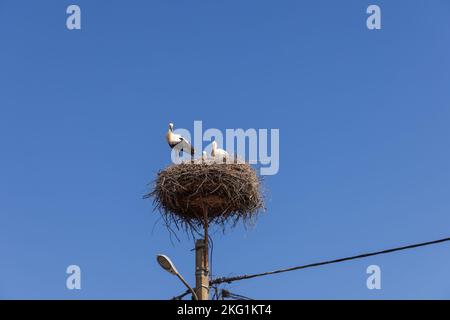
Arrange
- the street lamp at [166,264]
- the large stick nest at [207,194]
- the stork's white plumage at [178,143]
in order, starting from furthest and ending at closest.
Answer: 1. the stork's white plumage at [178,143]
2. the large stick nest at [207,194]
3. the street lamp at [166,264]

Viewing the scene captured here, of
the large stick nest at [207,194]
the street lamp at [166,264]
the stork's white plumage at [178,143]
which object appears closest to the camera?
the street lamp at [166,264]

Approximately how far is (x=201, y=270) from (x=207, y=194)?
9.64ft

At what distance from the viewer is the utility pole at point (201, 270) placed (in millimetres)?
9680

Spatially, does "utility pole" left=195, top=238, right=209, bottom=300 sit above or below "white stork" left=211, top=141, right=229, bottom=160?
below

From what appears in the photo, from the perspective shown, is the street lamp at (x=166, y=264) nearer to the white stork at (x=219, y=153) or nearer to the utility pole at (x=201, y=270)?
the utility pole at (x=201, y=270)

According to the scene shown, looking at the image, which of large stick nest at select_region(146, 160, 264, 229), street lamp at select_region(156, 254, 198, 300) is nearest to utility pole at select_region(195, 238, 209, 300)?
street lamp at select_region(156, 254, 198, 300)

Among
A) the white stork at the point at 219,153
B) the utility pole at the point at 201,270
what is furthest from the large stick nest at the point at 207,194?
the utility pole at the point at 201,270

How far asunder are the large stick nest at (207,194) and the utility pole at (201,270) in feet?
7.48

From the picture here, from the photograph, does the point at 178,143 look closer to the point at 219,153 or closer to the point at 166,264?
the point at 219,153

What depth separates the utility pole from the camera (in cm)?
968

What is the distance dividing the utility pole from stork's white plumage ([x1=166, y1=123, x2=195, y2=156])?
16.6ft

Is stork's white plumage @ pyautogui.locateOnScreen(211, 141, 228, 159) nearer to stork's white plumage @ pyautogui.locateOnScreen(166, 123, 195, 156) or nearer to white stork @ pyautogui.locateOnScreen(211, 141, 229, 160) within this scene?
white stork @ pyautogui.locateOnScreen(211, 141, 229, 160)
